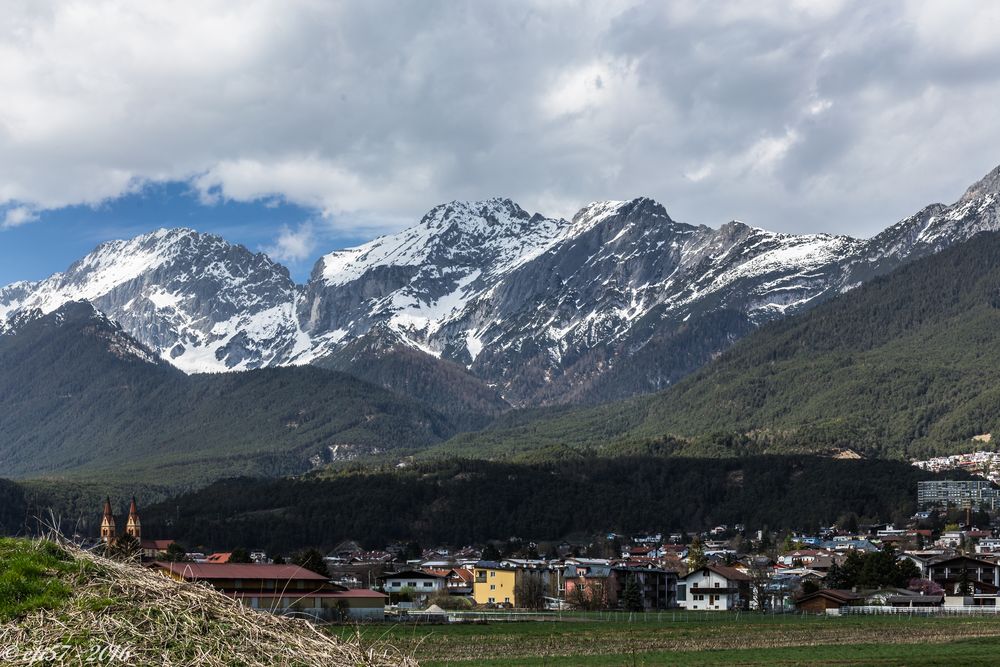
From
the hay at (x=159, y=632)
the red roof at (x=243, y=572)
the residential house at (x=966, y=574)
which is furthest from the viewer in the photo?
the residential house at (x=966, y=574)

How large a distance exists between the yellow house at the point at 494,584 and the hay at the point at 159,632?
460ft

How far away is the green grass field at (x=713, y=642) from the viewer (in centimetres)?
6369

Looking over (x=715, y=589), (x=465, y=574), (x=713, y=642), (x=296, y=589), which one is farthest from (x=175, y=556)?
(x=713, y=642)

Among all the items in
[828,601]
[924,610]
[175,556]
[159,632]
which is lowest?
[924,610]

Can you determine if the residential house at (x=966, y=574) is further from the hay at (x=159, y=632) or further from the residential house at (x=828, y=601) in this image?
the hay at (x=159, y=632)

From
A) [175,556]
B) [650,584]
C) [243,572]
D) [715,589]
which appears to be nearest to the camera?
[243,572]

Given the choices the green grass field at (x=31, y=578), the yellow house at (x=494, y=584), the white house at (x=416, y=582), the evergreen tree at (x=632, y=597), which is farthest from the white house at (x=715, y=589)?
the green grass field at (x=31, y=578)

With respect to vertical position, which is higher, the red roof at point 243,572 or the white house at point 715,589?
the red roof at point 243,572

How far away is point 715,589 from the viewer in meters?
155

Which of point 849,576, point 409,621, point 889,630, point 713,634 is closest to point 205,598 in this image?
point 713,634

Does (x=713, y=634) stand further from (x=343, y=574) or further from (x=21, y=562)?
(x=343, y=574)

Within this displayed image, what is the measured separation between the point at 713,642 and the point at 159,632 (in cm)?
6478

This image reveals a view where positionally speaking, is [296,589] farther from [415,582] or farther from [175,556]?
[415,582]

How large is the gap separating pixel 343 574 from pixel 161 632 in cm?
17181
